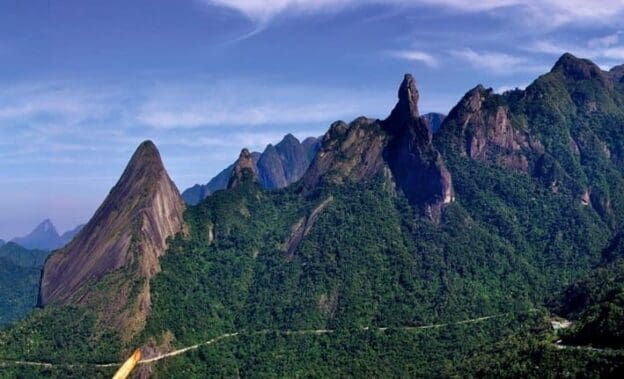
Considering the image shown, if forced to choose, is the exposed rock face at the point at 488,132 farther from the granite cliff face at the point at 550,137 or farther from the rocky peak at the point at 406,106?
the rocky peak at the point at 406,106

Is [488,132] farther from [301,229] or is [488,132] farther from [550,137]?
[301,229]

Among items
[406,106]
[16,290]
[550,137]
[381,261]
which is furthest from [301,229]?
[16,290]

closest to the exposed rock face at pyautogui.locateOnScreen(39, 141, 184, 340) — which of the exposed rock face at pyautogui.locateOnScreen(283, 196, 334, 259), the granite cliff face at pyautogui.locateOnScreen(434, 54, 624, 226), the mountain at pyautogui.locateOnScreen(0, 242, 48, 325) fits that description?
the exposed rock face at pyautogui.locateOnScreen(283, 196, 334, 259)

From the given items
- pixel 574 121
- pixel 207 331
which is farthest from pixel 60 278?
pixel 574 121

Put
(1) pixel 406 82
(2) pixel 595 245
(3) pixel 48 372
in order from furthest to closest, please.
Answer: (1) pixel 406 82
(2) pixel 595 245
(3) pixel 48 372

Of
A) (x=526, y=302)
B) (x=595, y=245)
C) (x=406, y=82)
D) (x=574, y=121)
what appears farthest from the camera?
(x=574, y=121)

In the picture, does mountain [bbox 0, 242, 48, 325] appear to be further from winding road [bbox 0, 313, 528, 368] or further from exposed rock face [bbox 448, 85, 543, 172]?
exposed rock face [bbox 448, 85, 543, 172]

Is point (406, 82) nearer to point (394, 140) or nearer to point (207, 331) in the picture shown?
point (394, 140)

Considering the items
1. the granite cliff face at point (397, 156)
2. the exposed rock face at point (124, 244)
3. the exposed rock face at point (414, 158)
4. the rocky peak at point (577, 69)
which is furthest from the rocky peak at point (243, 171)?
the rocky peak at point (577, 69)
